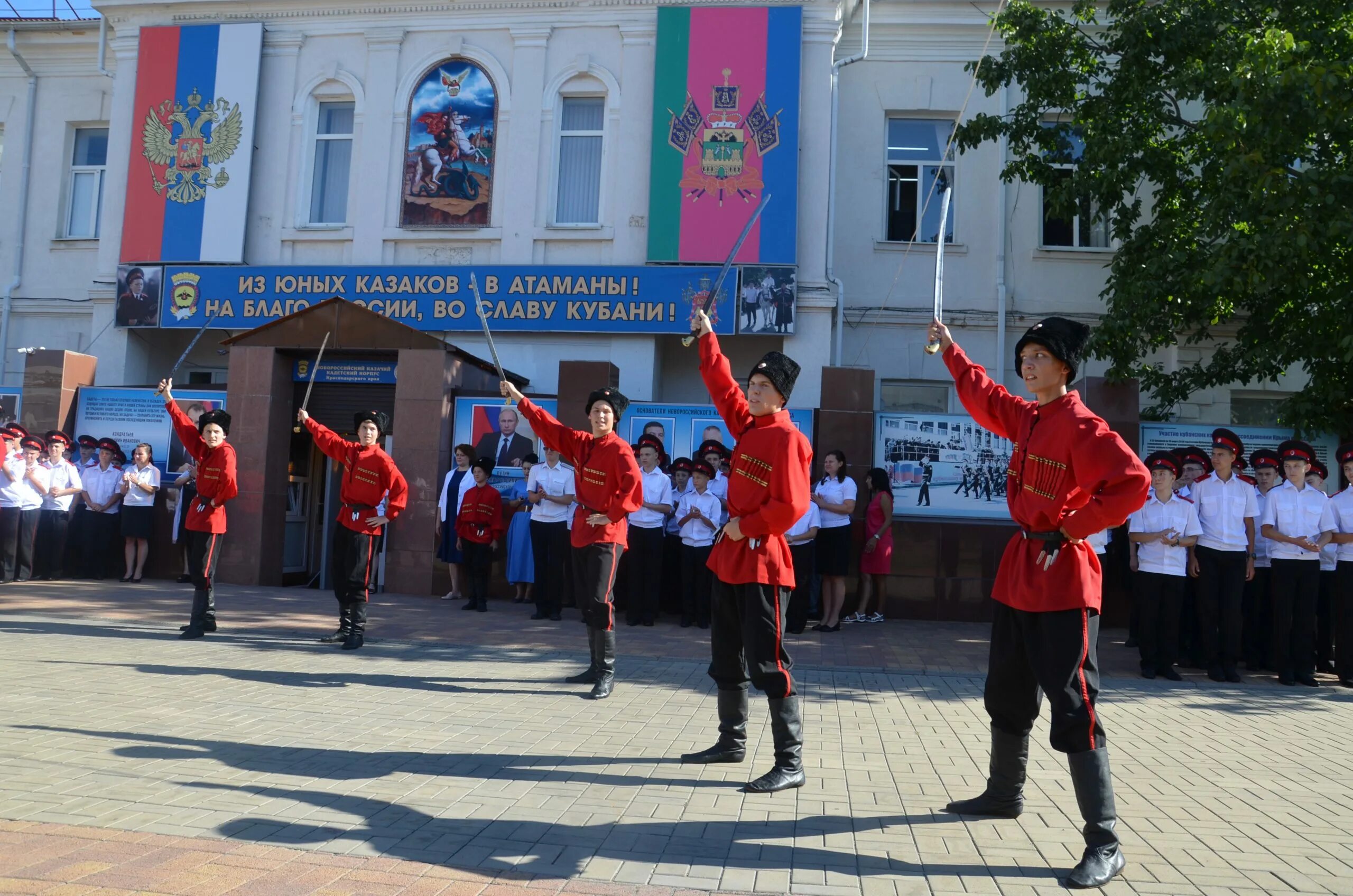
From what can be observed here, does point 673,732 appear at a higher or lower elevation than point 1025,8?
lower

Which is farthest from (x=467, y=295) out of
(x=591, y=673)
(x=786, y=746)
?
(x=786, y=746)

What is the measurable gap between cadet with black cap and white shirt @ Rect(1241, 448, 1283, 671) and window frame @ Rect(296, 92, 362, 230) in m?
14.8

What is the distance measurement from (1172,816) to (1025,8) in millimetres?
11390

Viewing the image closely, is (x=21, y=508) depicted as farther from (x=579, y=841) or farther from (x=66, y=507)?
(x=579, y=841)

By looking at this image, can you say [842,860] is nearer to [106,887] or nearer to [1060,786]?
[1060,786]

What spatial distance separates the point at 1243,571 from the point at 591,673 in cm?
622

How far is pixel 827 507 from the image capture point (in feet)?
39.2

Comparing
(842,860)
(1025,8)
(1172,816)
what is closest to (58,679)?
(842,860)

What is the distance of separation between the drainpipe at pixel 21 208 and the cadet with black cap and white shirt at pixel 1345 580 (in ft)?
71.0

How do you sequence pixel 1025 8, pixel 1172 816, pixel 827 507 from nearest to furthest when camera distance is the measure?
pixel 1172 816
pixel 827 507
pixel 1025 8

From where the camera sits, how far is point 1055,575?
440 cm

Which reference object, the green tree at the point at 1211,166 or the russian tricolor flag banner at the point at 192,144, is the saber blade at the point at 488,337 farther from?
the russian tricolor flag banner at the point at 192,144

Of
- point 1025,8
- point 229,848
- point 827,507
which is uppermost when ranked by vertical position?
point 1025,8

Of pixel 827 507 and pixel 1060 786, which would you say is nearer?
pixel 1060 786
